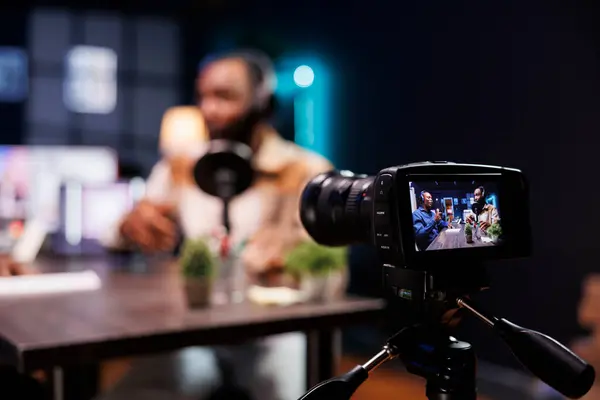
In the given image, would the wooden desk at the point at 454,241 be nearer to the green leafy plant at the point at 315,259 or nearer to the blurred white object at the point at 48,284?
the green leafy plant at the point at 315,259

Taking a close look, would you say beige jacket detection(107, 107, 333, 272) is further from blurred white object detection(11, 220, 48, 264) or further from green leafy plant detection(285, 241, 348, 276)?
blurred white object detection(11, 220, 48, 264)

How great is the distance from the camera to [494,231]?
3.11 feet

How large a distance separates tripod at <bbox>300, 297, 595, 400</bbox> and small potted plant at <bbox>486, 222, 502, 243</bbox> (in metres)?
0.11

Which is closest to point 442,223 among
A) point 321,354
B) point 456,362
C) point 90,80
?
point 456,362

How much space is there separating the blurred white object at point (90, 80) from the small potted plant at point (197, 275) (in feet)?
16.2

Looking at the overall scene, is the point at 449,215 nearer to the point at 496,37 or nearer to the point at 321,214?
the point at 321,214

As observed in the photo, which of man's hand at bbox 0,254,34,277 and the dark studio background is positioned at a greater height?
the dark studio background

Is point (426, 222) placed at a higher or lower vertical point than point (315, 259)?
higher

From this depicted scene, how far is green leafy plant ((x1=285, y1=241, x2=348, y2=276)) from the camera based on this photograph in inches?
68.6

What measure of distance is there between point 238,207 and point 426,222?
1.55 m

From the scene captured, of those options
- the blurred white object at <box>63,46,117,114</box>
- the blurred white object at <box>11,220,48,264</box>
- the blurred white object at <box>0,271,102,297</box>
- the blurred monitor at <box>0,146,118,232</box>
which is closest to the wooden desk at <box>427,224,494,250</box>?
the blurred white object at <box>0,271,102,297</box>

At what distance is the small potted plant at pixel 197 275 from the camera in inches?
65.7

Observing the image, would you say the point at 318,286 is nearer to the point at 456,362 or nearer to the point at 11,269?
the point at 456,362

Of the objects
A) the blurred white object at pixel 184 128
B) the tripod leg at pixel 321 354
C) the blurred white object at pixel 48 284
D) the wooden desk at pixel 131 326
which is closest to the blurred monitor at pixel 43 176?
the blurred white object at pixel 184 128
